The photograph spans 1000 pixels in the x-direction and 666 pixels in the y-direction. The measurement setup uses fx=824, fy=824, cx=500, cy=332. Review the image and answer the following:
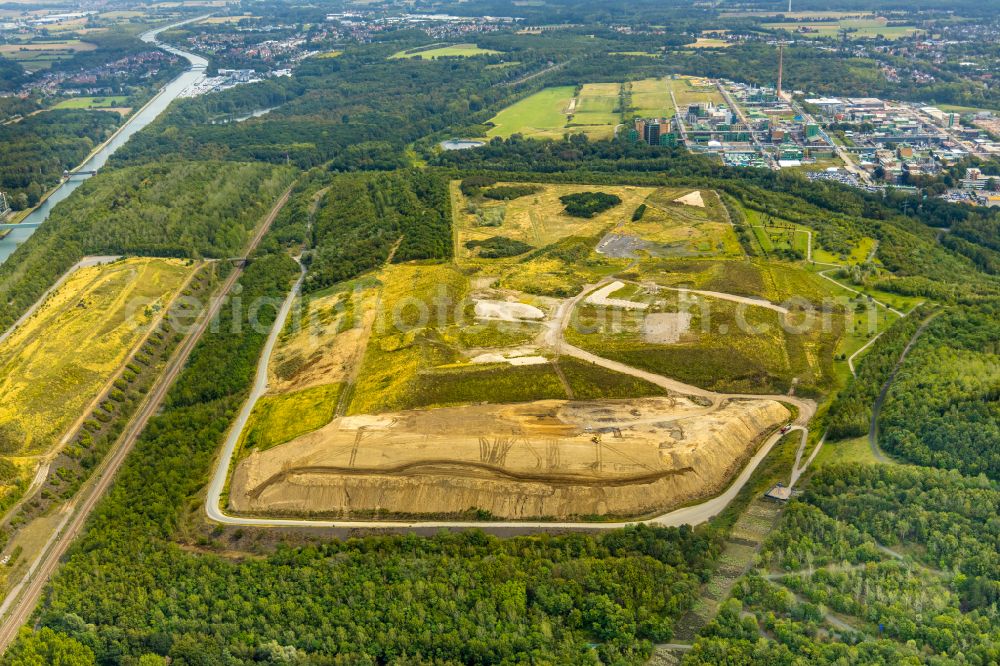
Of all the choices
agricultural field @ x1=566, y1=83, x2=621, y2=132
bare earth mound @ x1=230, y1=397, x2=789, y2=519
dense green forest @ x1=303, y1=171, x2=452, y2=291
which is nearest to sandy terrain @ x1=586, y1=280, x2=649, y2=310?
bare earth mound @ x1=230, y1=397, x2=789, y2=519

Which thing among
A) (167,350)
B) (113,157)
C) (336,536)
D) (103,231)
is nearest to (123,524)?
(336,536)

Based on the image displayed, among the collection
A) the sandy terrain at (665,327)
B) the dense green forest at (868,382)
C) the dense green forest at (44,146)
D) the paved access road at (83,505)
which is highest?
the dense green forest at (44,146)

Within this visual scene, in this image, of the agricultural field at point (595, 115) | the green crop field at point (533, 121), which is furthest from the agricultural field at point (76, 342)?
the agricultural field at point (595, 115)

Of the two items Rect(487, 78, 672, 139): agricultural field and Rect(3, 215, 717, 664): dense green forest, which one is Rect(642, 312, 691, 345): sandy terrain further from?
Rect(487, 78, 672, 139): agricultural field

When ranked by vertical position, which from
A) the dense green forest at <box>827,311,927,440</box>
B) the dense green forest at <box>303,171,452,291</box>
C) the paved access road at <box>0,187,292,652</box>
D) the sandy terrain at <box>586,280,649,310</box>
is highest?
the dense green forest at <box>303,171,452,291</box>

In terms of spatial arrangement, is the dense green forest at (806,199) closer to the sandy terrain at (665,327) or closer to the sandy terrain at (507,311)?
the sandy terrain at (665,327)

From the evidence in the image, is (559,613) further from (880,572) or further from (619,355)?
(619,355)

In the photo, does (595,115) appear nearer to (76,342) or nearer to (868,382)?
(868,382)
